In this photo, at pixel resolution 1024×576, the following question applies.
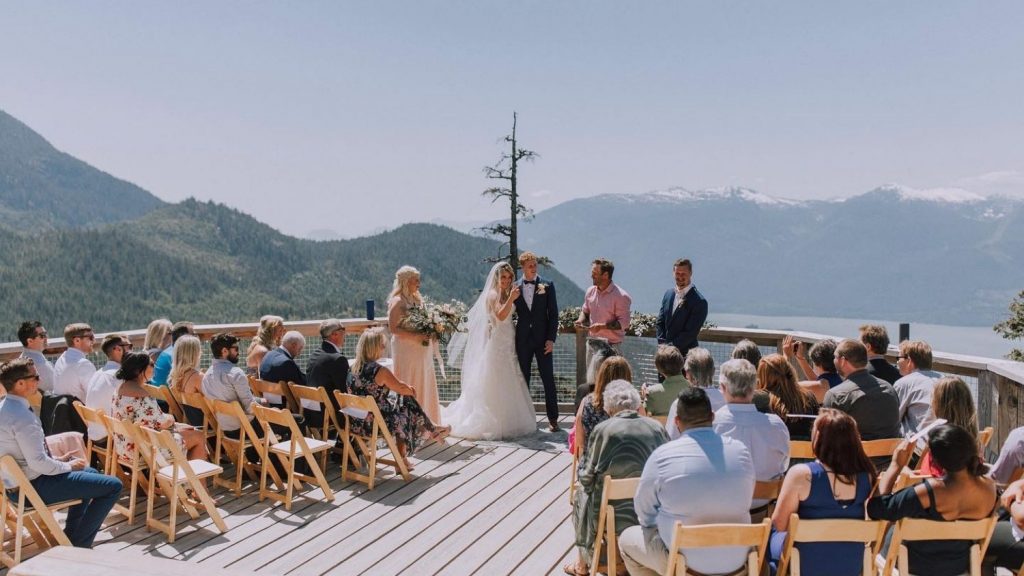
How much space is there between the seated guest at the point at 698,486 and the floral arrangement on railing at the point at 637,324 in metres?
4.74

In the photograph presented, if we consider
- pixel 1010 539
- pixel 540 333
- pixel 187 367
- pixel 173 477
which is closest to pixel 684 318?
pixel 540 333

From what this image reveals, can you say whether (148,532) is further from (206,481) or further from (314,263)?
(314,263)

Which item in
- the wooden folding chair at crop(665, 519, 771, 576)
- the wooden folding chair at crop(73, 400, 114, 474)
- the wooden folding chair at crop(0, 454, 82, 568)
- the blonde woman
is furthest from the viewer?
the blonde woman

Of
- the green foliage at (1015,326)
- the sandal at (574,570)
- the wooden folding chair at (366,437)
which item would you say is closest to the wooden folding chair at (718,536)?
the sandal at (574,570)

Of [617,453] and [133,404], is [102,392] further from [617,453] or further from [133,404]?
[617,453]

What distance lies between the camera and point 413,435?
6.31 metres

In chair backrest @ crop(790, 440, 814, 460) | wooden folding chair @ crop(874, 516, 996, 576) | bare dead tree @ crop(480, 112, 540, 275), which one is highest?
bare dead tree @ crop(480, 112, 540, 275)

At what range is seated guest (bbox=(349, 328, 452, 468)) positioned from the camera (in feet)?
19.8

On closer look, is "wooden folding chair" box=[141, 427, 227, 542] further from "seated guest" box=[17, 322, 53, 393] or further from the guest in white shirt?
"seated guest" box=[17, 322, 53, 393]

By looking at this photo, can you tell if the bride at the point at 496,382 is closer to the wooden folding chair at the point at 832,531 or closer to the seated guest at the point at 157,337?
the seated guest at the point at 157,337

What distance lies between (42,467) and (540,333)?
478cm

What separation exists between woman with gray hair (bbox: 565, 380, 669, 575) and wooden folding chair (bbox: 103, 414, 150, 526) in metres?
3.10

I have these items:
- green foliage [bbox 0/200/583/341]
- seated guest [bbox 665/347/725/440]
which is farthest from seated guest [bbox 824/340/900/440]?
green foliage [bbox 0/200/583/341]

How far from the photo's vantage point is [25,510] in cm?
419
